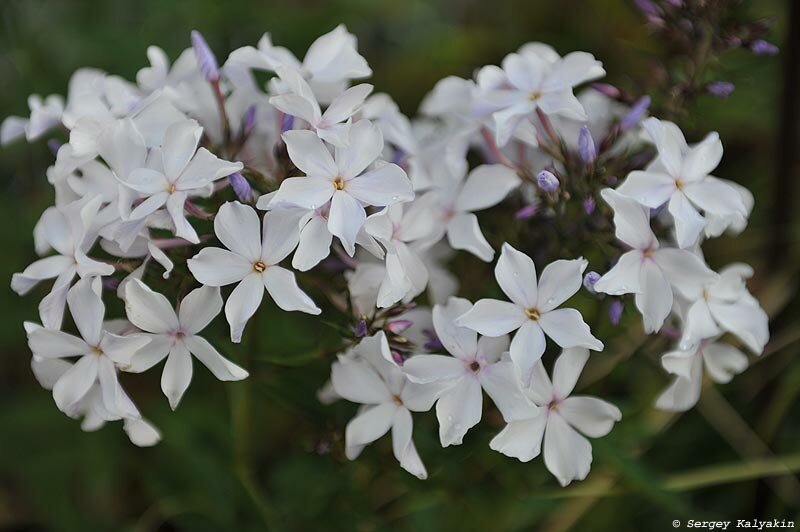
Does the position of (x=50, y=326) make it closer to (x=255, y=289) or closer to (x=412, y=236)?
(x=255, y=289)

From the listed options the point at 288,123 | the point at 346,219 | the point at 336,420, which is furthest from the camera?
the point at 336,420

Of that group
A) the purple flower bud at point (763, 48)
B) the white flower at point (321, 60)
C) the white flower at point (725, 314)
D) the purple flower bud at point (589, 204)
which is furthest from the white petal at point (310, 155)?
the purple flower bud at point (763, 48)

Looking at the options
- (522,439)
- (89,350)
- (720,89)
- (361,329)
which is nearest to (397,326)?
(361,329)

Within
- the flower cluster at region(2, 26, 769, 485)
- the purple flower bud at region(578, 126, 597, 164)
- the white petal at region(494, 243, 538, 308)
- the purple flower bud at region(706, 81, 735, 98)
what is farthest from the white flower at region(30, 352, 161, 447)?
the purple flower bud at region(706, 81, 735, 98)

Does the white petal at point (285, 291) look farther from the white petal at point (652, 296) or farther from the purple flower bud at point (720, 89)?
the purple flower bud at point (720, 89)

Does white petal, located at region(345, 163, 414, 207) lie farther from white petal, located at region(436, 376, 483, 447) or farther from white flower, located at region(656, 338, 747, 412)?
white flower, located at region(656, 338, 747, 412)

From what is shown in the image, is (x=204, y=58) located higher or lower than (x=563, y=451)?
higher

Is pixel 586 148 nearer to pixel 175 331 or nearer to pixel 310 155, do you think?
pixel 310 155
